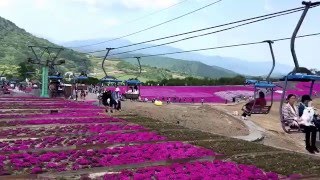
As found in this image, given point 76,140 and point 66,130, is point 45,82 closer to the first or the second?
point 66,130

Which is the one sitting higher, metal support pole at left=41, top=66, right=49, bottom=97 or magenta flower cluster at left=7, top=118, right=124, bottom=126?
metal support pole at left=41, top=66, right=49, bottom=97

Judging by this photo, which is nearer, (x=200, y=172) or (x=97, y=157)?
(x=200, y=172)

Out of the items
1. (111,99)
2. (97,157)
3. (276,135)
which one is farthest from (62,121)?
(276,135)

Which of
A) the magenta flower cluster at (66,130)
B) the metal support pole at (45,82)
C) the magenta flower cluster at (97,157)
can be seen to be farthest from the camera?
the metal support pole at (45,82)

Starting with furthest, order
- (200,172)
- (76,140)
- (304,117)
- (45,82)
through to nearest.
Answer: (45,82)
(76,140)
(304,117)
(200,172)

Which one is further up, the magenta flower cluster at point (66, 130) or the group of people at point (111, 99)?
the group of people at point (111, 99)

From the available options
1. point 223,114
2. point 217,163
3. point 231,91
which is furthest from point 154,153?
point 231,91

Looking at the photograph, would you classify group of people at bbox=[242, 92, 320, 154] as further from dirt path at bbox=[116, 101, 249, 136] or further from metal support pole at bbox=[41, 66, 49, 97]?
metal support pole at bbox=[41, 66, 49, 97]

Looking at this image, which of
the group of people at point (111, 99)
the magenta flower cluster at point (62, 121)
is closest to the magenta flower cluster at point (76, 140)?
the magenta flower cluster at point (62, 121)

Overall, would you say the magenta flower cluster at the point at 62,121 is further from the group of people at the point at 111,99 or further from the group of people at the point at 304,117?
the group of people at the point at 304,117

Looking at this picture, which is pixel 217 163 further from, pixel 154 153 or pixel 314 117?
pixel 314 117

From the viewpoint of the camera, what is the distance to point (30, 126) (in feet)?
105

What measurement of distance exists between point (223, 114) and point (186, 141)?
3566cm

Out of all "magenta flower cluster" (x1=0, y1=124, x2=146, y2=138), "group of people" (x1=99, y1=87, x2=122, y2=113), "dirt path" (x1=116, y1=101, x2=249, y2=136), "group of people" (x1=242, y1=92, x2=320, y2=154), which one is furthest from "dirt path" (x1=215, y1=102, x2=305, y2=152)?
"group of people" (x1=242, y1=92, x2=320, y2=154)
